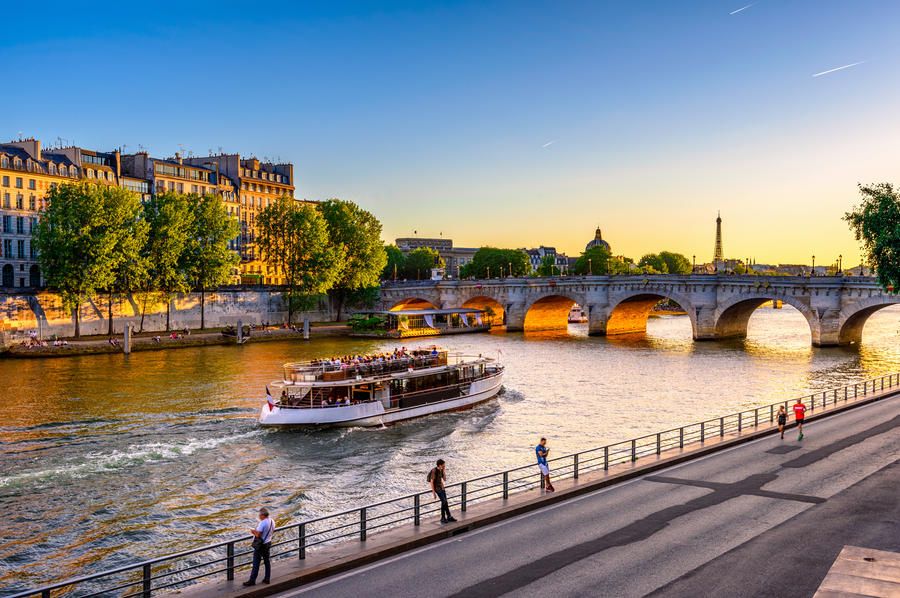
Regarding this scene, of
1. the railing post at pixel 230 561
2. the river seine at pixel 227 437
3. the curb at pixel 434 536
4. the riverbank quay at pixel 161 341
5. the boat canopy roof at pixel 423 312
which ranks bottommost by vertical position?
the river seine at pixel 227 437

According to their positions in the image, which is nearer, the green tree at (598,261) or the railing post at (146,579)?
the railing post at (146,579)

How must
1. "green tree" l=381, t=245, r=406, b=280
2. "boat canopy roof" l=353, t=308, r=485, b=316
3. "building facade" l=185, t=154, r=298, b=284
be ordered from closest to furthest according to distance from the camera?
"boat canopy roof" l=353, t=308, r=485, b=316 → "building facade" l=185, t=154, r=298, b=284 → "green tree" l=381, t=245, r=406, b=280

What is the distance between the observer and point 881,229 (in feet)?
128

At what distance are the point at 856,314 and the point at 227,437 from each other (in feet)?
215

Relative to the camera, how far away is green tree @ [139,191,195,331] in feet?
268

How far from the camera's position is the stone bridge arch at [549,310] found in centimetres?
10288

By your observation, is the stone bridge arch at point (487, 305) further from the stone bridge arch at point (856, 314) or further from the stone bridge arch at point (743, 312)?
the stone bridge arch at point (856, 314)

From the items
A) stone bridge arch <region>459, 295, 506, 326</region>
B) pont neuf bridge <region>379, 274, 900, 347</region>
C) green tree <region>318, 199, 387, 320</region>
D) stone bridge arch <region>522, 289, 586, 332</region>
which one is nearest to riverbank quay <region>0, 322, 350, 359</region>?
green tree <region>318, 199, 387, 320</region>

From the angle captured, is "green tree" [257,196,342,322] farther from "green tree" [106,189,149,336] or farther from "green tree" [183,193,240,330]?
"green tree" [106,189,149,336]

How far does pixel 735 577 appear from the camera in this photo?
14.1m

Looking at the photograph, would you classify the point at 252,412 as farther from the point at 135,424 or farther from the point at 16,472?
the point at 16,472

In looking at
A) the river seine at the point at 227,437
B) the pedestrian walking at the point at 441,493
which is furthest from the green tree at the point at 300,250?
the pedestrian walking at the point at 441,493

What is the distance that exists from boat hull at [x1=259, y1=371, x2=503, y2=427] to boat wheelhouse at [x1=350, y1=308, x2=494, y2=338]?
4988 centimetres

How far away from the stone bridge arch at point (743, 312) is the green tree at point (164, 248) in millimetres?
63025
